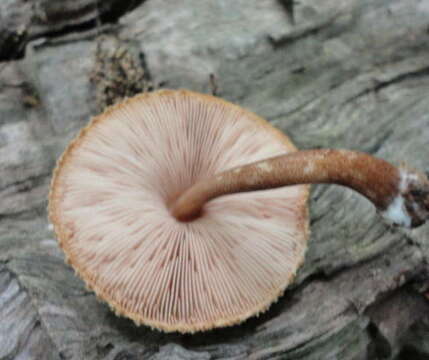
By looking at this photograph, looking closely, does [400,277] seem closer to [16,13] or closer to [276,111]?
[276,111]

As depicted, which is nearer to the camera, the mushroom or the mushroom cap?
the mushroom

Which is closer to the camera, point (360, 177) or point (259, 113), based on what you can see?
point (360, 177)

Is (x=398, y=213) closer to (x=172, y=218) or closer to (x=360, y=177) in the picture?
(x=360, y=177)

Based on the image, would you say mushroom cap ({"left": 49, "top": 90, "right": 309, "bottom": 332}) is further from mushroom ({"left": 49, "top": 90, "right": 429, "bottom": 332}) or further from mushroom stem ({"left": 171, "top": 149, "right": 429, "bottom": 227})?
mushroom stem ({"left": 171, "top": 149, "right": 429, "bottom": 227})

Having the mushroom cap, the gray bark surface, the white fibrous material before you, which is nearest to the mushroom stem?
the white fibrous material

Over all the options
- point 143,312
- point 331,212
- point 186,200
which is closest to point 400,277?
point 331,212

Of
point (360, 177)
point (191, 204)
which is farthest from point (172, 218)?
point (360, 177)

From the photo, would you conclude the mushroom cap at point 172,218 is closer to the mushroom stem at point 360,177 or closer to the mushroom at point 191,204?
the mushroom at point 191,204
